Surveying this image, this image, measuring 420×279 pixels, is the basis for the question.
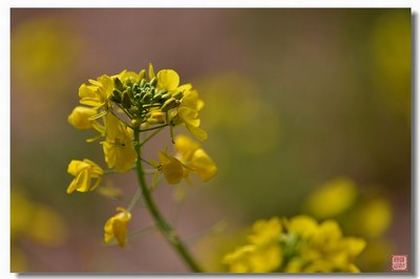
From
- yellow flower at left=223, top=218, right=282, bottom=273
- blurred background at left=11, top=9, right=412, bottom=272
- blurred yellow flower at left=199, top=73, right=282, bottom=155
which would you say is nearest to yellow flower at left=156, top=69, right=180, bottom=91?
yellow flower at left=223, top=218, right=282, bottom=273

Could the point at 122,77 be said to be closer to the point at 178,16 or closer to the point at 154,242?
the point at 178,16

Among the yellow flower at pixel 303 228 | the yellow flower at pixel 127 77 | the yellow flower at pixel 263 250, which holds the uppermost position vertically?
the yellow flower at pixel 127 77

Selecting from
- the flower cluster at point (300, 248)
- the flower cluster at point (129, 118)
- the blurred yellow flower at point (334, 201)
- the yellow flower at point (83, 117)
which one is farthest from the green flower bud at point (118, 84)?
the blurred yellow flower at point (334, 201)

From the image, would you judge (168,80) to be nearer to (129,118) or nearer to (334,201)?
(129,118)

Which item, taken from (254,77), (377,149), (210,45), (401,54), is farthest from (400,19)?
(210,45)

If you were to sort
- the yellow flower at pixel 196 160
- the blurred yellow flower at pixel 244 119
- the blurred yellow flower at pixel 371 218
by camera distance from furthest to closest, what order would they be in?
the blurred yellow flower at pixel 244 119, the blurred yellow flower at pixel 371 218, the yellow flower at pixel 196 160

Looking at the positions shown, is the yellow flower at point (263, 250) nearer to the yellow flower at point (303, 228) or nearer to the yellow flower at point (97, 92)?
the yellow flower at point (303, 228)

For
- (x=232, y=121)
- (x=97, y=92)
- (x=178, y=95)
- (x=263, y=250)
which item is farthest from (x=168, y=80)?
(x=232, y=121)
